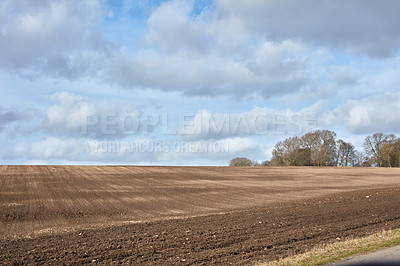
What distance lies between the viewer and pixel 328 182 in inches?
1879

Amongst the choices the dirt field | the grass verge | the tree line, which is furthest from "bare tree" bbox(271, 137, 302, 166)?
the grass verge

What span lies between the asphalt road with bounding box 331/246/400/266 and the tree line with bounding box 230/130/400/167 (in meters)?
71.4

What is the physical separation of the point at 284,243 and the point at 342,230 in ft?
12.4

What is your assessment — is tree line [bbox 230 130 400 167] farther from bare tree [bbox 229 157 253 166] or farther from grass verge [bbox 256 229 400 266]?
grass verge [bbox 256 229 400 266]

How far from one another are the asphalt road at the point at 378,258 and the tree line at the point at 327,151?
71.4 metres

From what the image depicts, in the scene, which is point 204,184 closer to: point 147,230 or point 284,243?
point 147,230

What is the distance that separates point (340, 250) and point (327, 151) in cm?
7470

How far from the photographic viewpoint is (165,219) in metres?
22.3

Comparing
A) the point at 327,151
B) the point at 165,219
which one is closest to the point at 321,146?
the point at 327,151

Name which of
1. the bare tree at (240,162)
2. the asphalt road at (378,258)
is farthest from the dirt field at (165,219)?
the bare tree at (240,162)

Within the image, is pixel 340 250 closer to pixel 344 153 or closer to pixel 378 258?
pixel 378 258

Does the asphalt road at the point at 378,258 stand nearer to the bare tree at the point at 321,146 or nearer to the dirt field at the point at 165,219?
the dirt field at the point at 165,219

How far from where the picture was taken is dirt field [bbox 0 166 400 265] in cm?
1327

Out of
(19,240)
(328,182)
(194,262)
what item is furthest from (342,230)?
(328,182)
